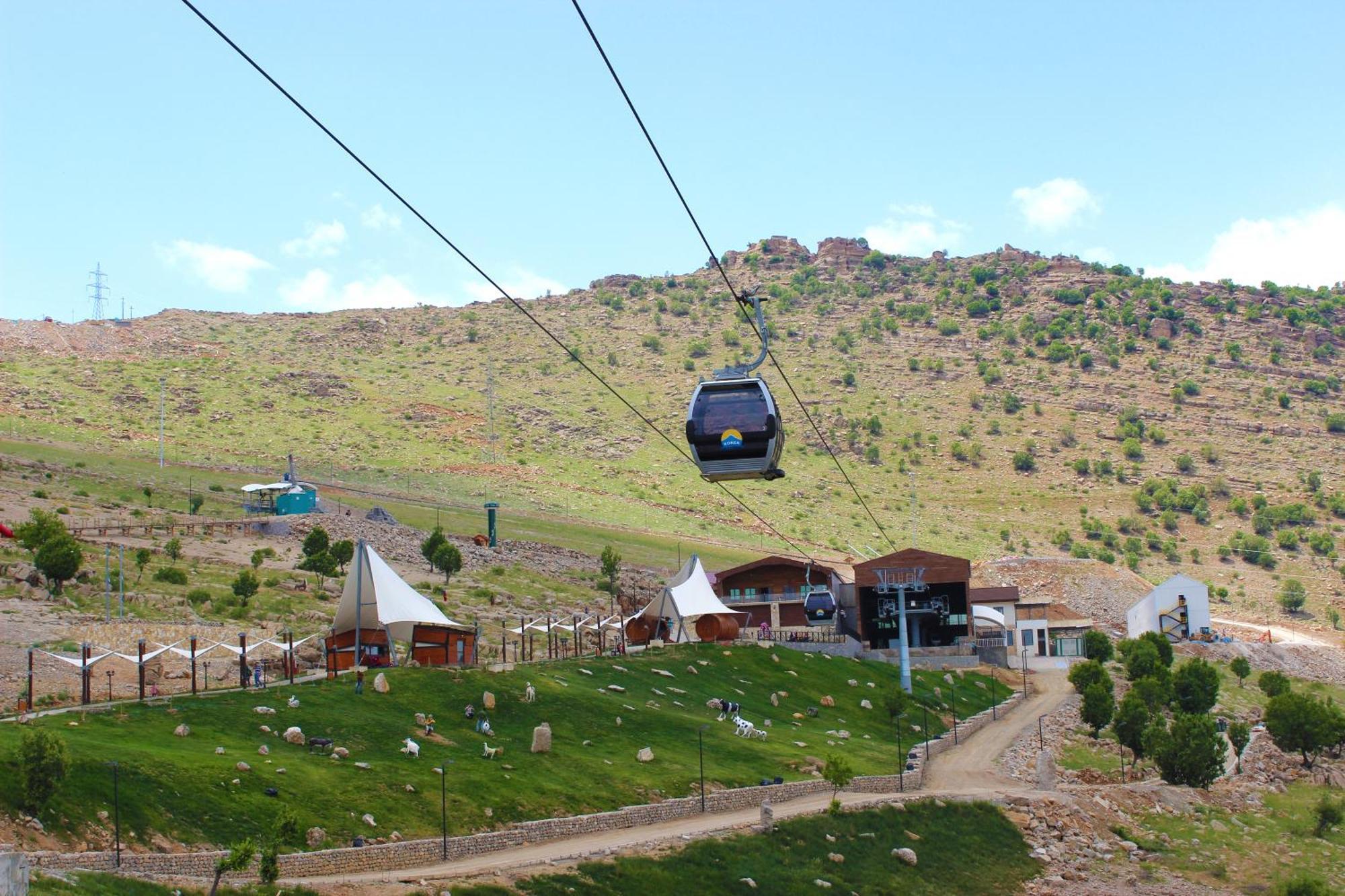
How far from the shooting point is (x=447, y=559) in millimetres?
86688

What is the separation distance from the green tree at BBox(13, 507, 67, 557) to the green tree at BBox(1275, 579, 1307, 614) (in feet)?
371

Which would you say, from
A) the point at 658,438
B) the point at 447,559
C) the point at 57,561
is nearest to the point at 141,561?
the point at 57,561

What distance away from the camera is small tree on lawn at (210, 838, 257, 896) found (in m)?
30.2

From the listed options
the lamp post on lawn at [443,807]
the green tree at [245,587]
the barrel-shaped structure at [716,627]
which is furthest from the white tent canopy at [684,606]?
the lamp post on lawn at [443,807]

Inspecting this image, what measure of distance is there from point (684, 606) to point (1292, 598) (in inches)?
3558

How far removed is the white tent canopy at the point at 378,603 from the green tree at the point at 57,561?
17062mm

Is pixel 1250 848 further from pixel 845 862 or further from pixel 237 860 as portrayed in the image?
pixel 237 860

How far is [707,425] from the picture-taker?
34.2m

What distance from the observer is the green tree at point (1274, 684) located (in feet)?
295

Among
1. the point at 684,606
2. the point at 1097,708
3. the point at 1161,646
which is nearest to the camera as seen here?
the point at 1097,708

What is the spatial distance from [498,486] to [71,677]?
96.2 m

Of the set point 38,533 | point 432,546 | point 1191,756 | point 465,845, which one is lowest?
point 1191,756

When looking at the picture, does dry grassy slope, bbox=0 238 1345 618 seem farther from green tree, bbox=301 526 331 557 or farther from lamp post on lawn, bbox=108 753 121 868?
lamp post on lawn, bbox=108 753 121 868

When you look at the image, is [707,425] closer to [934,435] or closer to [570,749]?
[570,749]
